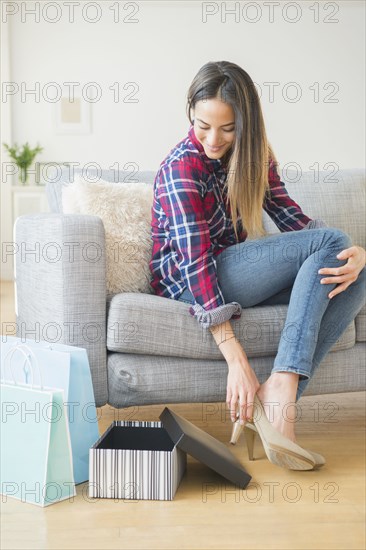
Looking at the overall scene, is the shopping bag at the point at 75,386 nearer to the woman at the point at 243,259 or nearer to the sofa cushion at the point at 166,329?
the sofa cushion at the point at 166,329

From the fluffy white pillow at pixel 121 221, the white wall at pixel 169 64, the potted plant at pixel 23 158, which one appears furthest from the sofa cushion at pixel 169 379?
the white wall at pixel 169 64

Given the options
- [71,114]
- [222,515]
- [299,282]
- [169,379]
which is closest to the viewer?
[222,515]

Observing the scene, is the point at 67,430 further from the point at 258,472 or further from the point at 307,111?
the point at 307,111

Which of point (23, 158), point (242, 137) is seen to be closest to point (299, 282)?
point (242, 137)

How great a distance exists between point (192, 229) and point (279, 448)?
2.00 feet

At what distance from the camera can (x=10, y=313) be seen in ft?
15.3

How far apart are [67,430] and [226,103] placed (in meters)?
0.92

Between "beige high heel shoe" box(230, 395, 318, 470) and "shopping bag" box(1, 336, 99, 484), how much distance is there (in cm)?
41

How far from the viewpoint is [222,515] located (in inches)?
68.9

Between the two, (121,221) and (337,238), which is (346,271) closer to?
(337,238)

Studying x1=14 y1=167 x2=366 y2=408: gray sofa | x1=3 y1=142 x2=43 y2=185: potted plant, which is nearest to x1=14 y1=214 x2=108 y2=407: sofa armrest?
Answer: x1=14 y1=167 x2=366 y2=408: gray sofa

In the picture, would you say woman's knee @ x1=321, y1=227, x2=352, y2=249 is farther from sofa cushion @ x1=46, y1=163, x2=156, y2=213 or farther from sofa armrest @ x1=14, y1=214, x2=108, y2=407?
sofa cushion @ x1=46, y1=163, x2=156, y2=213

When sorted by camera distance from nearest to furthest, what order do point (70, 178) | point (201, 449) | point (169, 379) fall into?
point (201, 449) < point (169, 379) < point (70, 178)

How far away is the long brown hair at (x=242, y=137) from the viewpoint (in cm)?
205
